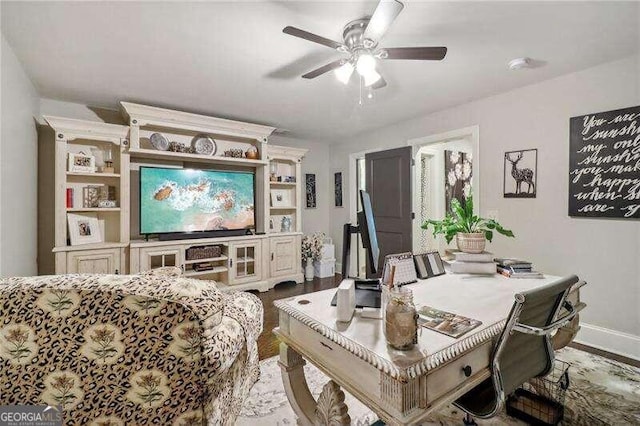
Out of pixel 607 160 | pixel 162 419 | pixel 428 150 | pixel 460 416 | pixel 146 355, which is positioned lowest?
pixel 460 416

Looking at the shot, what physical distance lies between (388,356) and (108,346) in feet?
3.10

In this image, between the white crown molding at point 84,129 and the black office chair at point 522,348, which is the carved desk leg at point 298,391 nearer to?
the black office chair at point 522,348

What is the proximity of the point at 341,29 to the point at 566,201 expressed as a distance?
246 cm

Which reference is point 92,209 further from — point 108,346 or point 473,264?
point 473,264

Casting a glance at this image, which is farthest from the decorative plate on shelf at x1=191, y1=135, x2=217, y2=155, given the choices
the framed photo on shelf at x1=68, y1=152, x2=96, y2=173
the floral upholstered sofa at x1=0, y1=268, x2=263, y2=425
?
the floral upholstered sofa at x1=0, y1=268, x2=263, y2=425

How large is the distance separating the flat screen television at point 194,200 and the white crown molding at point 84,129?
Answer: 444mm

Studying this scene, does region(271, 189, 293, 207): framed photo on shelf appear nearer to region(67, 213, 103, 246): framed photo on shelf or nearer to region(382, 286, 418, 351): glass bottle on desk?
region(67, 213, 103, 246): framed photo on shelf

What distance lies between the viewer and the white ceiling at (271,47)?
1741 mm

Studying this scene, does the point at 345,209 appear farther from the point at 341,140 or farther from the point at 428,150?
the point at 428,150

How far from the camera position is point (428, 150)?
468 centimetres

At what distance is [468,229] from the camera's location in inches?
74.2

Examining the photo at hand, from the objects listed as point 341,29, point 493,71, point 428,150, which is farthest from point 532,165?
point 341,29

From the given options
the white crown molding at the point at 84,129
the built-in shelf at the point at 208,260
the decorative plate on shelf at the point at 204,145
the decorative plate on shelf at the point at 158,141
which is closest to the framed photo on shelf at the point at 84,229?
the white crown molding at the point at 84,129

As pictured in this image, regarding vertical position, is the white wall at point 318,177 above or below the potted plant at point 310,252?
above
